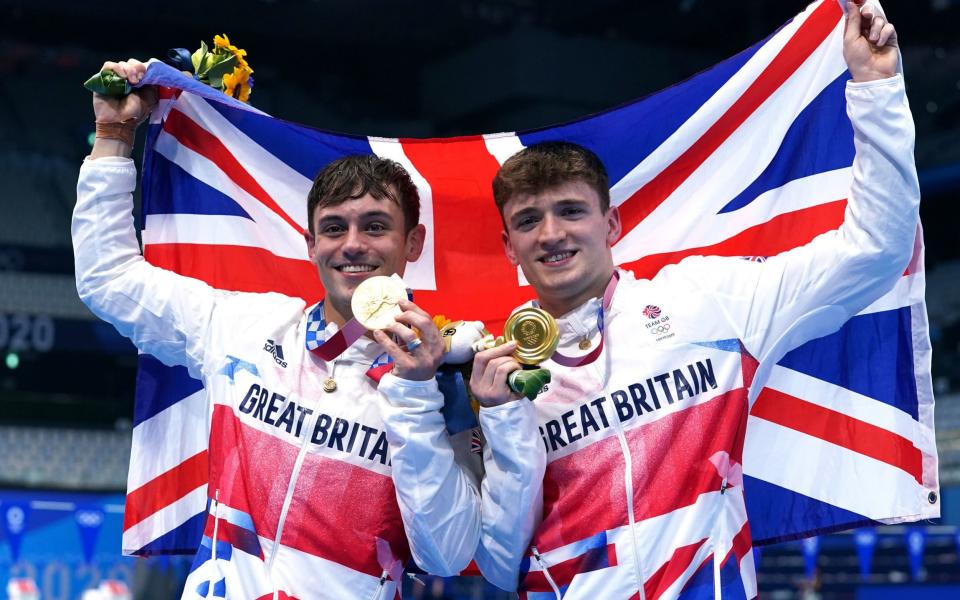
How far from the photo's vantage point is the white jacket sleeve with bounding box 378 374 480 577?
8.39ft

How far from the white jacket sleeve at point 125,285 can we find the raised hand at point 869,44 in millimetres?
1690

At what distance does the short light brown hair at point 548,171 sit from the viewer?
288cm

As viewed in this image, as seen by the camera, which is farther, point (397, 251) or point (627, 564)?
point (397, 251)

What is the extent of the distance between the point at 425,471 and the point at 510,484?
0.18 m

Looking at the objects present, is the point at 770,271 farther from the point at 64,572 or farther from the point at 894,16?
the point at 894,16

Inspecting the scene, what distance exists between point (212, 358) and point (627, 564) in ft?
3.77

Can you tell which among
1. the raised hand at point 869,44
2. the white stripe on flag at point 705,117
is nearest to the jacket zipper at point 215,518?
the white stripe on flag at point 705,117

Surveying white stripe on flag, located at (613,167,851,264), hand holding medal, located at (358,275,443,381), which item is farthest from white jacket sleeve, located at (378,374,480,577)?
white stripe on flag, located at (613,167,851,264)

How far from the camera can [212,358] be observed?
3.03 metres

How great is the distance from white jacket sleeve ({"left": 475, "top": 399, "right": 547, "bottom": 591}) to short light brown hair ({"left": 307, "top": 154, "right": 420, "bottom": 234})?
0.69 meters

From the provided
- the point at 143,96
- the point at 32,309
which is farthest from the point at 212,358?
the point at 32,309

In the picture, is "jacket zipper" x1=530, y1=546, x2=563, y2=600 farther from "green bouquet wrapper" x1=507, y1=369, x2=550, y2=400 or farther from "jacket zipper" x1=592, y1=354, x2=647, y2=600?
"green bouquet wrapper" x1=507, y1=369, x2=550, y2=400

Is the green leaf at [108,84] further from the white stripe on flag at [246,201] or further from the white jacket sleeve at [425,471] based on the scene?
the white jacket sleeve at [425,471]

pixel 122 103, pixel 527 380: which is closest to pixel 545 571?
pixel 527 380
